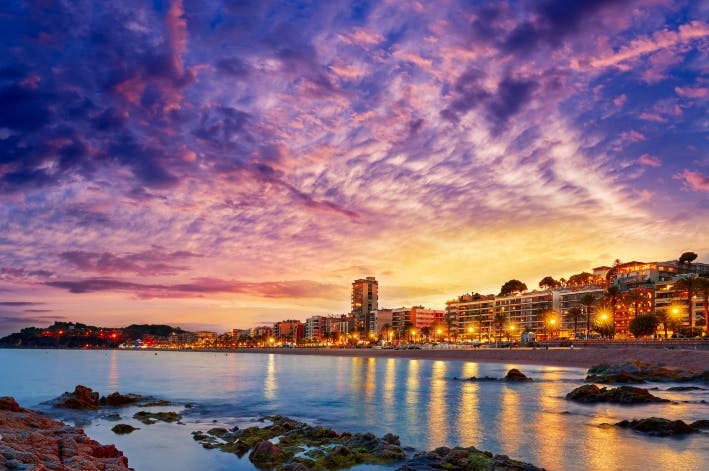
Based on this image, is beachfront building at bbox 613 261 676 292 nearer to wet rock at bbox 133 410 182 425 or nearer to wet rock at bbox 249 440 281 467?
wet rock at bbox 133 410 182 425

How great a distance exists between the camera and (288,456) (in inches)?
880

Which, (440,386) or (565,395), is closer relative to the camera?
(565,395)

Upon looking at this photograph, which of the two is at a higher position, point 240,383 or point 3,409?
point 3,409

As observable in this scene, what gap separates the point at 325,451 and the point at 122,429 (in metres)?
13.1

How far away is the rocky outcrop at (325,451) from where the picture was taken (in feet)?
61.6

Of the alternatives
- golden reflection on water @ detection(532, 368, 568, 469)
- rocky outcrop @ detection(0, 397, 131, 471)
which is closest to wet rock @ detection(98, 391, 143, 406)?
rocky outcrop @ detection(0, 397, 131, 471)

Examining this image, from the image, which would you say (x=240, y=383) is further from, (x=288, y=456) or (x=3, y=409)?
(x=288, y=456)

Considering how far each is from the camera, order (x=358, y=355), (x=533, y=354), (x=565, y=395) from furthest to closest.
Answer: (x=358, y=355), (x=533, y=354), (x=565, y=395)

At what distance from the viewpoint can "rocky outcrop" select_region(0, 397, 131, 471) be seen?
12.5 meters

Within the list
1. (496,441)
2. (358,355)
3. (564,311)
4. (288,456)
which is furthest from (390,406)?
(564,311)

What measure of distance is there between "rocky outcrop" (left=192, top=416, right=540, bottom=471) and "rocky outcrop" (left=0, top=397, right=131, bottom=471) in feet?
19.4

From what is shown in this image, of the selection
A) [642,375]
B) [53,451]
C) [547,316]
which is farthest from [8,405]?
[547,316]

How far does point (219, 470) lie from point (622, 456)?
54.7 feet

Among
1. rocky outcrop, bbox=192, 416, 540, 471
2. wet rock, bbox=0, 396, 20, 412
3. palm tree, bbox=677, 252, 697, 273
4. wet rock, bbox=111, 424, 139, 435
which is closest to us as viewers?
rocky outcrop, bbox=192, 416, 540, 471
